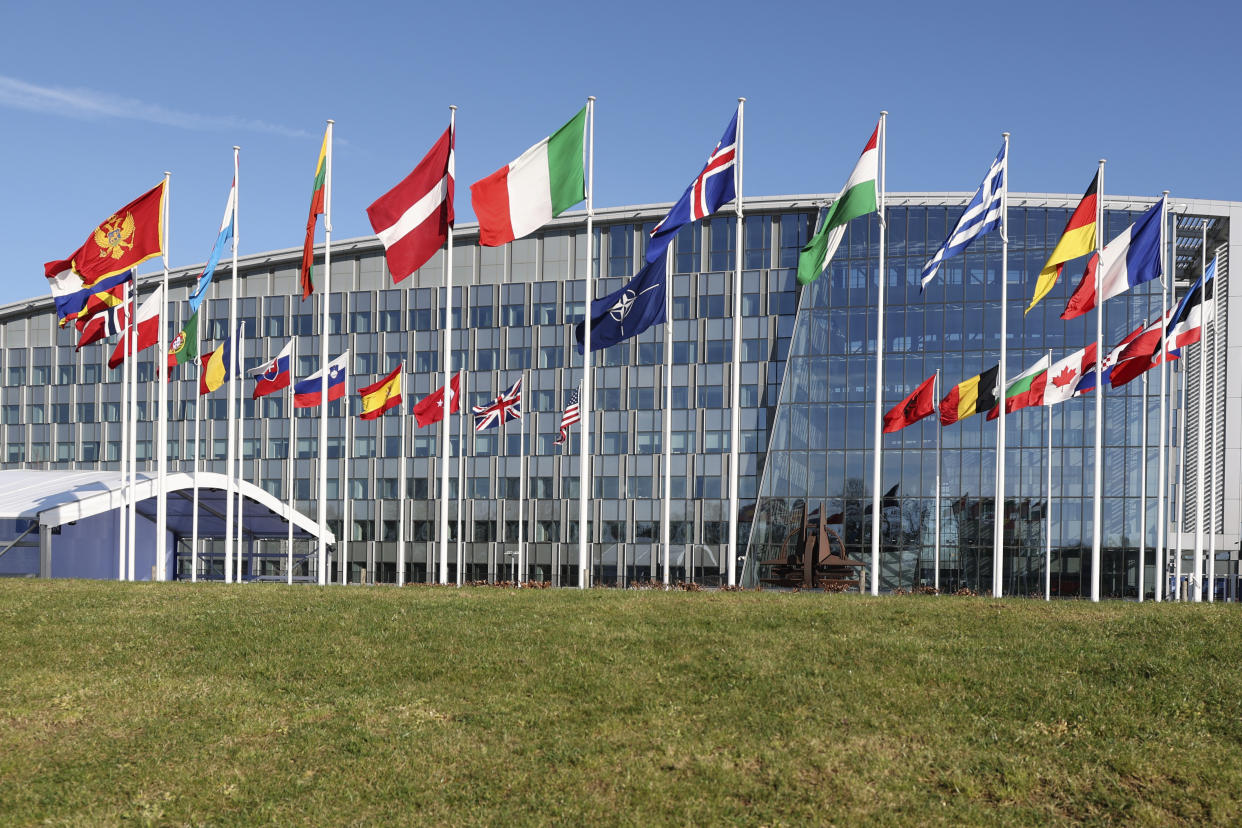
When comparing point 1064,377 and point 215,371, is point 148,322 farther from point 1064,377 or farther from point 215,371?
point 1064,377

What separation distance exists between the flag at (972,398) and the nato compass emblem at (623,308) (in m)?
14.5

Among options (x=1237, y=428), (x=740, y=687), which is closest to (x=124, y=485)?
(x=740, y=687)

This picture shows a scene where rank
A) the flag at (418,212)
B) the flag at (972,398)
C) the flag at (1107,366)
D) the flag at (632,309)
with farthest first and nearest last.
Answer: the flag at (972,398), the flag at (1107,366), the flag at (632,309), the flag at (418,212)

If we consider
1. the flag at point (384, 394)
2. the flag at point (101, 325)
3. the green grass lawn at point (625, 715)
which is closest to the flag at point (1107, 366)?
the green grass lawn at point (625, 715)

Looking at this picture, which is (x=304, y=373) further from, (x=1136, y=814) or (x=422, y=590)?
(x=1136, y=814)

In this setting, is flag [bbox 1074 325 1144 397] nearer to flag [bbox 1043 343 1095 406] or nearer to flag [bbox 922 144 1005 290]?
flag [bbox 1043 343 1095 406]

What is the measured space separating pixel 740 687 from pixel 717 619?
4.20 m

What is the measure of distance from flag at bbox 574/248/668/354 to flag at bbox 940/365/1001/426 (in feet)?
46.6

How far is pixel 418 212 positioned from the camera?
1165 inches

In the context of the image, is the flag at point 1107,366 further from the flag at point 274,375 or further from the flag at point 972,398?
the flag at point 274,375

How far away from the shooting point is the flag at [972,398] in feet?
139

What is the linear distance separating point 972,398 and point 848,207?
46.3 feet

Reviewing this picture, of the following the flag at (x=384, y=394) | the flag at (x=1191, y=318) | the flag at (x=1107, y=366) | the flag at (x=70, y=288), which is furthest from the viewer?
the flag at (x=384, y=394)

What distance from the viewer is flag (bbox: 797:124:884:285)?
31.5 metres
